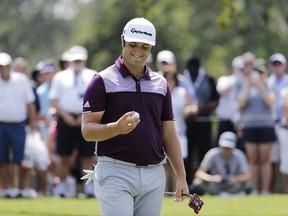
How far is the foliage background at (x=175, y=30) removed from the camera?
32.7 metres

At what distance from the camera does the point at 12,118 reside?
17.1 m

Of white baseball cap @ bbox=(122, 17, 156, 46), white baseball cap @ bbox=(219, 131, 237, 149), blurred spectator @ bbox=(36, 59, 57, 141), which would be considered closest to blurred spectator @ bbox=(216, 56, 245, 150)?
white baseball cap @ bbox=(219, 131, 237, 149)

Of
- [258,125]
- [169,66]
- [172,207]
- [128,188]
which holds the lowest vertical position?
[172,207]

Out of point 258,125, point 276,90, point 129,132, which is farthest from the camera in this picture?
point 276,90

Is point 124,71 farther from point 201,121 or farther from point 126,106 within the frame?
point 201,121

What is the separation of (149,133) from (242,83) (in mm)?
10163

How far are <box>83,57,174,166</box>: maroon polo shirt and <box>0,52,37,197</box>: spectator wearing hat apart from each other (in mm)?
8882

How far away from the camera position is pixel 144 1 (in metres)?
15.2

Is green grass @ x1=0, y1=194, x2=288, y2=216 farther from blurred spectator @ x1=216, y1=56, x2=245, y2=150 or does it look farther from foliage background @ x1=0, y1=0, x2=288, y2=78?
foliage background @ x1=0, y1=0, x2=288, y2=78

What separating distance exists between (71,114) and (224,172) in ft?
9.49

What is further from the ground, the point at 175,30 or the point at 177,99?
the point at 175,30

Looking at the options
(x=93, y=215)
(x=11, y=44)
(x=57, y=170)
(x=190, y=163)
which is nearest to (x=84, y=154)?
(x=57, y=170)

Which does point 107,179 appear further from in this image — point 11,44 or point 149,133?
point 11,44

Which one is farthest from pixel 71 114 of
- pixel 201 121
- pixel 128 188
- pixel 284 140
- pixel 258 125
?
pixel 128 188
